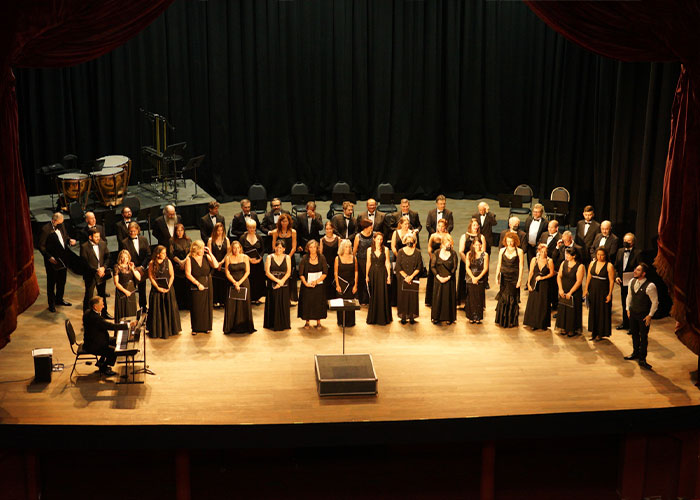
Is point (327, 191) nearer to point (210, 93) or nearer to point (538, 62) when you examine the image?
point (210, 93)

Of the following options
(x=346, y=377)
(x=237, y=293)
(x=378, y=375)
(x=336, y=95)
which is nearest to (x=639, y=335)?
(x=378, y=375)

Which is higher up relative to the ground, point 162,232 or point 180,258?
point 162,232

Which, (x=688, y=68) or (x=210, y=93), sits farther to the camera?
(x=210, y=93)

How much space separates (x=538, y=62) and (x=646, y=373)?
992 centimetres

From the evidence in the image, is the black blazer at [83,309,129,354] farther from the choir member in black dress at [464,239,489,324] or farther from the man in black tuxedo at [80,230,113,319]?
the choir member in black dress at [464,239,489,324]

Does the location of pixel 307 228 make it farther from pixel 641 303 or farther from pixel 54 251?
pixel 641 303

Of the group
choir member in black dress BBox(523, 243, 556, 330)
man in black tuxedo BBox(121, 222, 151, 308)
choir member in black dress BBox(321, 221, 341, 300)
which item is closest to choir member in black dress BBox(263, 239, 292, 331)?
choir member in black dress BBox(321, 221, 341, 300)

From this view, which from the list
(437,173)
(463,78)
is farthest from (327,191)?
(463,78)

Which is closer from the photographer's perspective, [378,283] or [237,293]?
[237,293]

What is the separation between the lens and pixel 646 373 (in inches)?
397

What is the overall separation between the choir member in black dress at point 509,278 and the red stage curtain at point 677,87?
1990 mm

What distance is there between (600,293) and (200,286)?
16.2 feet

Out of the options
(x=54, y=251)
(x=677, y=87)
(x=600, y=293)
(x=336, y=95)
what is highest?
(x=677, y=87)

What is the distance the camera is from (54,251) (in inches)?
467
